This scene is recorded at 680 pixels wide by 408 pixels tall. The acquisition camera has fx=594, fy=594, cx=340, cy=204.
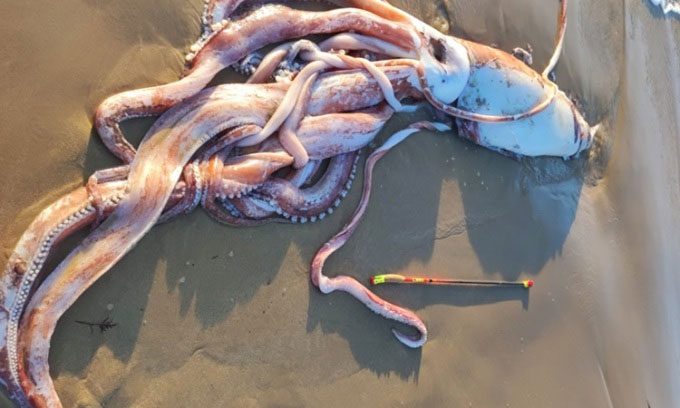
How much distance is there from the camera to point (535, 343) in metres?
7.20

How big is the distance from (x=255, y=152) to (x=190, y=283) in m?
1.42

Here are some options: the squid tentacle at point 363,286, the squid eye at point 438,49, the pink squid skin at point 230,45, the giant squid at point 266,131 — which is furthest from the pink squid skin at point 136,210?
the squid eye at point 438,49

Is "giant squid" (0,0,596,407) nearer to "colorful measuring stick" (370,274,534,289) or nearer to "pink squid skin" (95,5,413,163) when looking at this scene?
"pink squid skin" (95,5,413,163)

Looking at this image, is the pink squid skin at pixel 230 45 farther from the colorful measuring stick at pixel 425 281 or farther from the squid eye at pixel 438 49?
the colorful measuring stick at pixel 425 281

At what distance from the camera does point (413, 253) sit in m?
6.70

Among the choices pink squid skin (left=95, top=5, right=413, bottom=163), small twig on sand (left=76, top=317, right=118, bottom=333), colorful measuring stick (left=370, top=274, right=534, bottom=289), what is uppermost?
pink squid skin (left=95, top=5, right=413, bottom=163)

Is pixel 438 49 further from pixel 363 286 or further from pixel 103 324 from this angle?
pixel 103 324

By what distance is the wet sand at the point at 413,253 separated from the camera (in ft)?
17.9

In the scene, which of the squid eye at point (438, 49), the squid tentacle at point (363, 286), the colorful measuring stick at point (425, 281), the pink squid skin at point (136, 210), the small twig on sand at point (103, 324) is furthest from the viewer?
the squid eye at point (438, 49)

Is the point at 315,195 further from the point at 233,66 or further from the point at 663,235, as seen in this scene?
the point at 663,235

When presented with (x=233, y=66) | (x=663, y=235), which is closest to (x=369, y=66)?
(x=233, y=66)

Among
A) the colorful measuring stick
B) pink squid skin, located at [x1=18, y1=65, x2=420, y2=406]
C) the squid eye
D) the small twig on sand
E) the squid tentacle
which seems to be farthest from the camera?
the squid eye

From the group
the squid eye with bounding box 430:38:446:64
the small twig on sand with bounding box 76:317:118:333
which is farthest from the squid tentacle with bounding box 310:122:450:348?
the small twig on sand with bounding box 76:317:118:333

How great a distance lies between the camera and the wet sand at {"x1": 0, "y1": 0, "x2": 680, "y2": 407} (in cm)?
544
